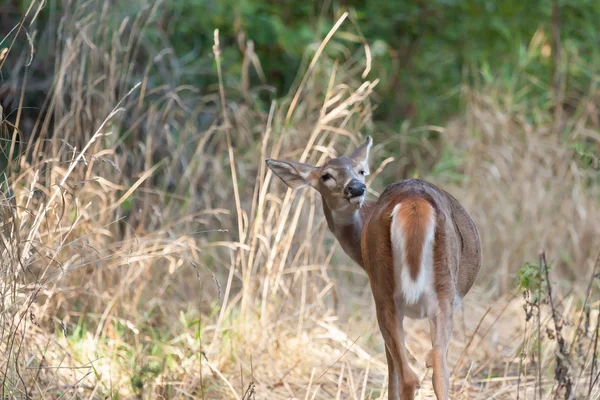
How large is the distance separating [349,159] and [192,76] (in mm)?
4114

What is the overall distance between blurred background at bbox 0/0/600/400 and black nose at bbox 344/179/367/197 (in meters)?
0.69

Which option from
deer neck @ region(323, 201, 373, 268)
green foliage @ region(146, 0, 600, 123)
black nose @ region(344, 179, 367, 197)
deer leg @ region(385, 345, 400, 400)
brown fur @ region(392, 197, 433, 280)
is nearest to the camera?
brown fur @ region(392, 197, 433, 280)

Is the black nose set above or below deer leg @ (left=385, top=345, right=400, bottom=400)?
above

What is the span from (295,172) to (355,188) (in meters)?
0.38

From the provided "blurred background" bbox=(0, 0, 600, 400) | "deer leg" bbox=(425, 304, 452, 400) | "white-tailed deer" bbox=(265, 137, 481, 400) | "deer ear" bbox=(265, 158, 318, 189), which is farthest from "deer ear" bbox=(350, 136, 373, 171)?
"deer leg" bbox=(425, 304, 452, 400)

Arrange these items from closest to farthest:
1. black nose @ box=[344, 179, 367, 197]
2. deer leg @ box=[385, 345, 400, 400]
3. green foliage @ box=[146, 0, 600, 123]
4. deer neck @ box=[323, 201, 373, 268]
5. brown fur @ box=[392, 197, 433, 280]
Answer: brown fur @ box=[392, 197, 433, 280], deer leg @ box=[385, 345, 400, 400], black nose @ box=[344, 179, 367, 197], deer neck @ box=[323, 201, 373, 268], green foliage @ box=[146, 0, 600, 123]

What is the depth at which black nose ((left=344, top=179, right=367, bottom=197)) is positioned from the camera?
4.16m

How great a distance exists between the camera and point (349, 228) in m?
4.43

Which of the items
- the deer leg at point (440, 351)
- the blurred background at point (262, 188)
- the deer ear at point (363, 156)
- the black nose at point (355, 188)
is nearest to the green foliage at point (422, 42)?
the blurred background at point (262, 188)

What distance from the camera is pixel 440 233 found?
11.5 ft

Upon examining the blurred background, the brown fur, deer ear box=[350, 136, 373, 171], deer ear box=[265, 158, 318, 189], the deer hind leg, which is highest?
the brown fur

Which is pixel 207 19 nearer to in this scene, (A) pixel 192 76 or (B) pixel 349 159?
(A) pixel 192 76

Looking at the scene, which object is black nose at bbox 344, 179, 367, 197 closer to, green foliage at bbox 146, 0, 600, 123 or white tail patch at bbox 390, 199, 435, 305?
white tail patch at bbox 390, 199, 435, 305

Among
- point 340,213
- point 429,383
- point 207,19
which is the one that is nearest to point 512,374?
point 429,383
